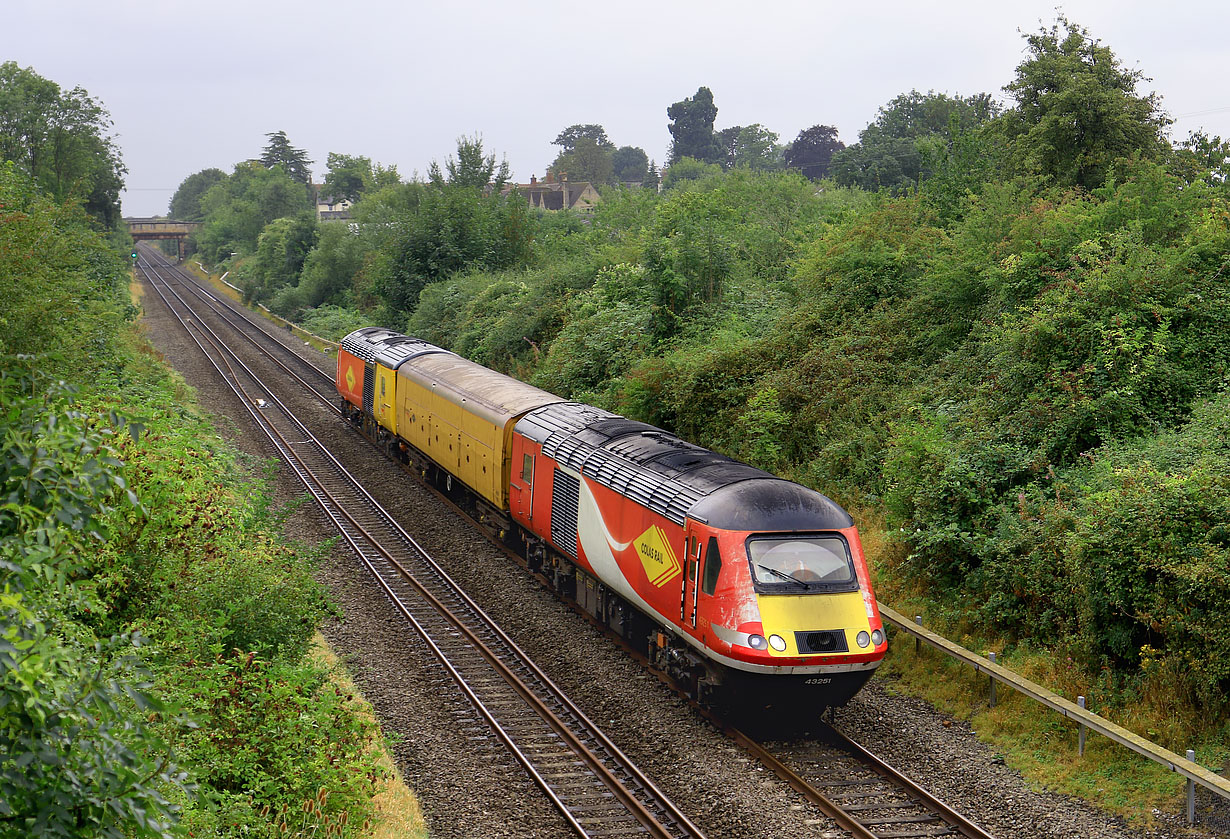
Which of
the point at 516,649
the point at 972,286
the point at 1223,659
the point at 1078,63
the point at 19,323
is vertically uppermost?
the point at 1078,63

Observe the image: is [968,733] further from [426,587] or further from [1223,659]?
[426,587]

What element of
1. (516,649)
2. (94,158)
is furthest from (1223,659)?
(94,158)

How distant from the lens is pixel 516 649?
1521 centimetres

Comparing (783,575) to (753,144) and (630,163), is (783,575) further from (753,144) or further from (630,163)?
(630,163)

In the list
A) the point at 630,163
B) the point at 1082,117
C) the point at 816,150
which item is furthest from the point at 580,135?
the point at 1082,117

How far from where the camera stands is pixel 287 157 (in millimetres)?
124938

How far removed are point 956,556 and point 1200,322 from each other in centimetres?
531

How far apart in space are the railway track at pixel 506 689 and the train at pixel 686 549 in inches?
62.7

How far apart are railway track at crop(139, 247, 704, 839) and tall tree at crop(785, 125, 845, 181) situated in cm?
7800

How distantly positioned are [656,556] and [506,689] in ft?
9.90

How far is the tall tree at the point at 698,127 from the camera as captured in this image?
123 metres

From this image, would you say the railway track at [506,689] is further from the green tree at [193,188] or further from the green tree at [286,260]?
the green tree at [193,188]

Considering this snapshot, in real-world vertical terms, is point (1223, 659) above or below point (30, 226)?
below

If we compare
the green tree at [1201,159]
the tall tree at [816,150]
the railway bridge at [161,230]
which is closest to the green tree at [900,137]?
the tall tree at [816,150]
